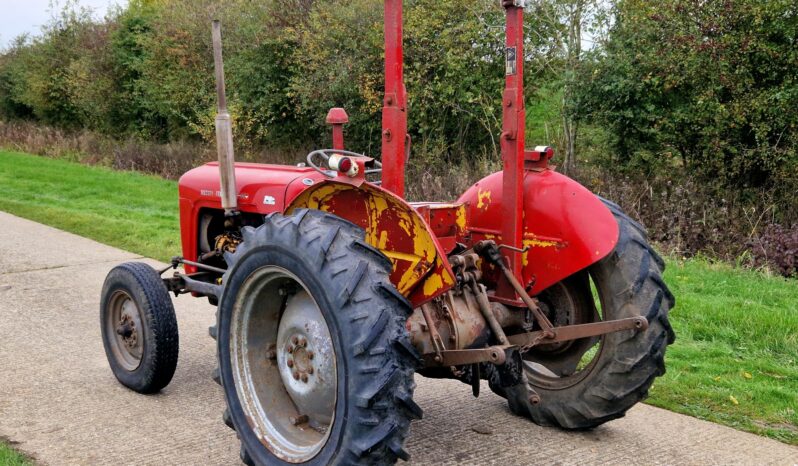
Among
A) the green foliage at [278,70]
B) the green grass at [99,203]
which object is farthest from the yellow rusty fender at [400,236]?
the green foliage at [278,70]

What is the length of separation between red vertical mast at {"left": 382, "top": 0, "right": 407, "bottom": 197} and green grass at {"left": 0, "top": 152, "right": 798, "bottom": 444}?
217 centimetres

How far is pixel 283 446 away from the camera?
3.22 meters

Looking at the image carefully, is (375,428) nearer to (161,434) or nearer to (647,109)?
(161,434)

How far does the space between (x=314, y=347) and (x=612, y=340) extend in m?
1.39

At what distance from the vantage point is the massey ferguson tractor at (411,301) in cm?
278

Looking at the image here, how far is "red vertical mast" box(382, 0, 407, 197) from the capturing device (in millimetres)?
3266

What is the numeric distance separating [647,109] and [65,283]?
794 cm

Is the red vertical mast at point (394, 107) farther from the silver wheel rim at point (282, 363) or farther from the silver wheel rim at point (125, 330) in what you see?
the silver wheel rim at point (125, 330)

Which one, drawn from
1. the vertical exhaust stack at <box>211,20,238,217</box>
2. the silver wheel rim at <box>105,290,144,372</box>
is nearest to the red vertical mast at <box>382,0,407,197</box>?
the vertical exhaust stack at <box>211,20,238,217</box>

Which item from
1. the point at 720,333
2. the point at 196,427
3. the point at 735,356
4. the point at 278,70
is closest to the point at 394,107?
the point at 196,427

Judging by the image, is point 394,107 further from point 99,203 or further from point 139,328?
point 99,203

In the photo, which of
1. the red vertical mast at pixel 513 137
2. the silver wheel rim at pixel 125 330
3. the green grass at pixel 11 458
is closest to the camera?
the red vertical mast at pixel 513 137

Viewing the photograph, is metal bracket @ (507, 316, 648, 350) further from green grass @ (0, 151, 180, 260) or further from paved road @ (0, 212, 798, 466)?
green grass @ (0, 151, 180, 260)

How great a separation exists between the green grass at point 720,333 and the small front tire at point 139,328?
2.79 metres
